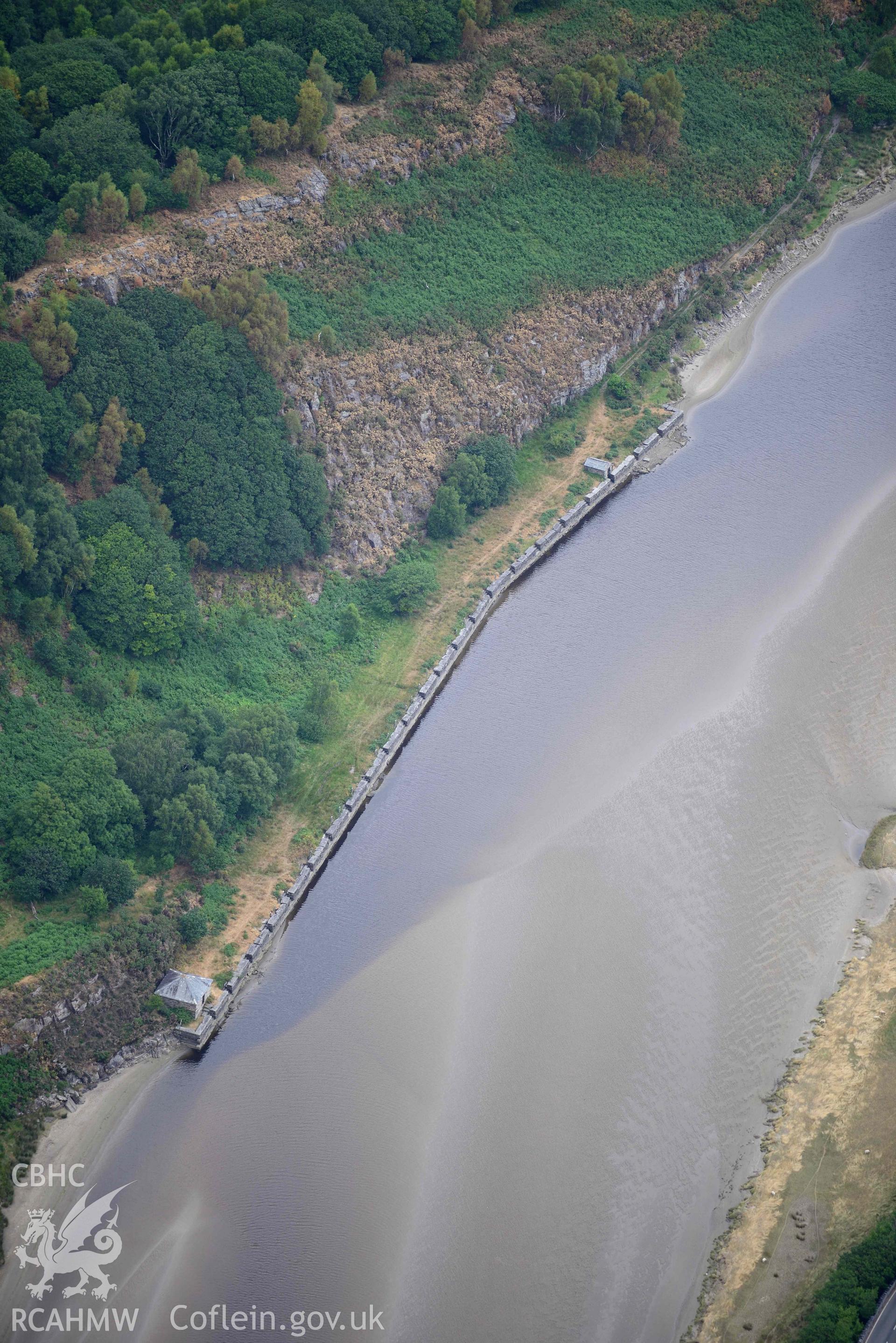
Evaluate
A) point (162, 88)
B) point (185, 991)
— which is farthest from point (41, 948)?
point (162, 88)

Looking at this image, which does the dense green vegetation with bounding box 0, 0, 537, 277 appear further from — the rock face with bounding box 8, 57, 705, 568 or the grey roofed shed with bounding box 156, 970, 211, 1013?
the grey roofed shed with bounding box 156, 970, 211, 1013

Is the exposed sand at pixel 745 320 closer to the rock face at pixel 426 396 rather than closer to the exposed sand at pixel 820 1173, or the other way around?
the rock face at pixel 426 396

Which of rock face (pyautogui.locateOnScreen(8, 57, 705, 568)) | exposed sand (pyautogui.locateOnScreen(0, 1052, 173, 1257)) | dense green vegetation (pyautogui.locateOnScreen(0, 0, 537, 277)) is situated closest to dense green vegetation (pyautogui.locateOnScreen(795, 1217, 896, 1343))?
exposed sand (pyautogui.locateOnScreen(0, 1052, 173, 1257))

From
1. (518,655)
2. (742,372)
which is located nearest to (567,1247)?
(518,655)

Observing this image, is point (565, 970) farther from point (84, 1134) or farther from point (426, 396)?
point (426, 396)

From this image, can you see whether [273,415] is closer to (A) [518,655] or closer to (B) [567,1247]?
(A) [518,655]
